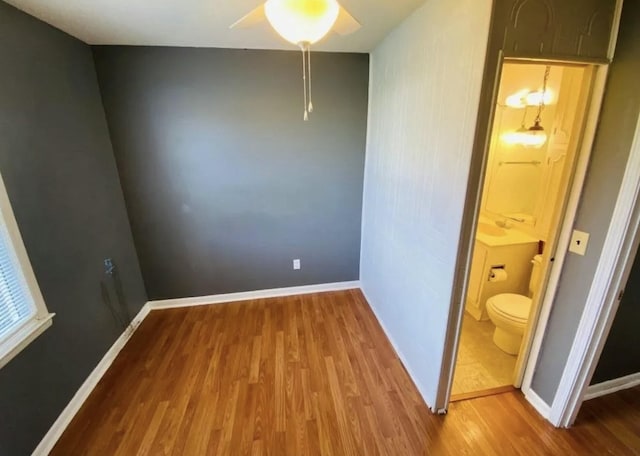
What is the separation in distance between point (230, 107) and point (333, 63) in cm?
99

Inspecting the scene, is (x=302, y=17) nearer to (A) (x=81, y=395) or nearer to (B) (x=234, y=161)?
(B) (x=234, y=161)

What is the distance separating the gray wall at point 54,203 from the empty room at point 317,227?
2cm

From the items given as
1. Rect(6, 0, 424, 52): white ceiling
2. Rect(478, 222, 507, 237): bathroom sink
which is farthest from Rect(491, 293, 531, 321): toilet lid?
Rect(6, 0, 424, 52): white ceiling

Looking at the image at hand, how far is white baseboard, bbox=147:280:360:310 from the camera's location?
2814mm

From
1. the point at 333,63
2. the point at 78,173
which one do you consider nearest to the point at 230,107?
the point at 333,63

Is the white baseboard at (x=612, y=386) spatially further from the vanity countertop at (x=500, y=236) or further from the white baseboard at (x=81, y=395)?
the white baseboard at (x=81, y=395)

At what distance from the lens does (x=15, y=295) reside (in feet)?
4.66

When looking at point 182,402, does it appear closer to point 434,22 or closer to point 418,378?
point 418,378

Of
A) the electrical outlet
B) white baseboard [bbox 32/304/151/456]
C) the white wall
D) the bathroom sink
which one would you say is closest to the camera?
the white wall

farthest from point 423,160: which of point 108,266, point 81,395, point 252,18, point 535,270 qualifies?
point 81,395

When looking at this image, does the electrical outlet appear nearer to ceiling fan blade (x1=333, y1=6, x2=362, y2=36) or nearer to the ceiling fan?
the ceiling fan

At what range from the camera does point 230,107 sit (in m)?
2.38

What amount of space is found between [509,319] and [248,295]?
2.36 metres

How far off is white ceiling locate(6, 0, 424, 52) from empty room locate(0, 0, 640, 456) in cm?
2
